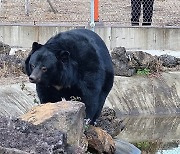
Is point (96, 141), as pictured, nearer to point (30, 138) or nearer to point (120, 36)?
point (30, 138)

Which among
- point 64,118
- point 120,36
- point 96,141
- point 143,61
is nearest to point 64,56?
point 96,141

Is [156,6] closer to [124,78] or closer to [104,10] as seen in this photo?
[104,10]

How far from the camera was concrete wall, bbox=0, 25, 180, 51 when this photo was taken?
15.5 metres

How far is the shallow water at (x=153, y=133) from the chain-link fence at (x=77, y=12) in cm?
444

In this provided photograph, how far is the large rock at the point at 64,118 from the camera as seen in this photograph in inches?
242

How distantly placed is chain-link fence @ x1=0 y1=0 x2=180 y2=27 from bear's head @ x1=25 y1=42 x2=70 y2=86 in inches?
346

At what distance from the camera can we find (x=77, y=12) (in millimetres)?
20594

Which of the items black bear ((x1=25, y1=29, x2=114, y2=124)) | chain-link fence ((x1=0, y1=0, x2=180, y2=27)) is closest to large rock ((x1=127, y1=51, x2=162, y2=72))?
chain-link fence ((x1=0, y1=0, x2=180, y2=27))

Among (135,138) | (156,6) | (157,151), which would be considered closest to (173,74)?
(135,138)

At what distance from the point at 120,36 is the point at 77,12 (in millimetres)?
5238

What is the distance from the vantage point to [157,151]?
10328 mm

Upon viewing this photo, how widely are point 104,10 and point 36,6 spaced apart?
8.46 feet

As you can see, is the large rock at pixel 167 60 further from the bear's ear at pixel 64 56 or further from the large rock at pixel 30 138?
the large rock at pixel 30 138

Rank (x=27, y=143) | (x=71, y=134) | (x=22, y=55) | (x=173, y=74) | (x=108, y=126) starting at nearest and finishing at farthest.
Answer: (x=27, y=143) < (x=71, y=134) < (x=108, y=126) < (x=22, y=55) < (x=173, y=74)
